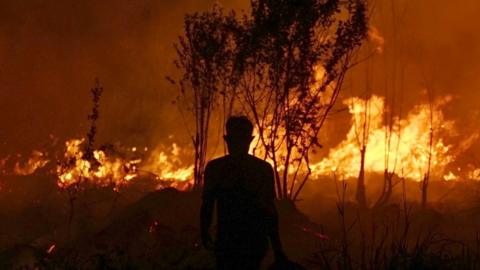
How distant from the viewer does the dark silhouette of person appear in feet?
18.0

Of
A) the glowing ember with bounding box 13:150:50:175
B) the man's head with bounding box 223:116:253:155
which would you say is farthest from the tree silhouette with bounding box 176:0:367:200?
the glowing ember with bounding box 13:150:50:175

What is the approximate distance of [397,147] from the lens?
66.1ft

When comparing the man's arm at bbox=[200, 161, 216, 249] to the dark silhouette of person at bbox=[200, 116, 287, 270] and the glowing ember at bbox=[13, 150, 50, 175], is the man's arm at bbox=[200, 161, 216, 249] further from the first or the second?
the glowing ember at bbox=[13, 150, 50, 175]

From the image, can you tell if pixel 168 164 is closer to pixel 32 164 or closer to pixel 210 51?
pixel 32 164

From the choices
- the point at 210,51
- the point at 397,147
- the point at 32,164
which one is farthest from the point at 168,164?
the point at 397,147

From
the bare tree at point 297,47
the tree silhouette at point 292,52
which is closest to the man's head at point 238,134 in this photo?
the bare tree at point 297,47

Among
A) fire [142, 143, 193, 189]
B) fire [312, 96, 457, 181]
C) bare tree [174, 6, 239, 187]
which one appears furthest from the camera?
fire [142, 143, 193, 189]

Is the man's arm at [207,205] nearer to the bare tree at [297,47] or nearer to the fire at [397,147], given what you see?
the bare tree at [297,47]

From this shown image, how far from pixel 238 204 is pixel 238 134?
2.33 feet

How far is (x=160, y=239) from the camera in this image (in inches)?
437

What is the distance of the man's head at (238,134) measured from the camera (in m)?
5.53

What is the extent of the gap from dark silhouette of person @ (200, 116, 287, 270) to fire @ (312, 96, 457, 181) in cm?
1478

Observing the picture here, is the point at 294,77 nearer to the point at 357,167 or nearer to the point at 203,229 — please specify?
the point at 357,167

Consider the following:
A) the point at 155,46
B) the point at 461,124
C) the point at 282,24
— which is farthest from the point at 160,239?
the point at 155,46
